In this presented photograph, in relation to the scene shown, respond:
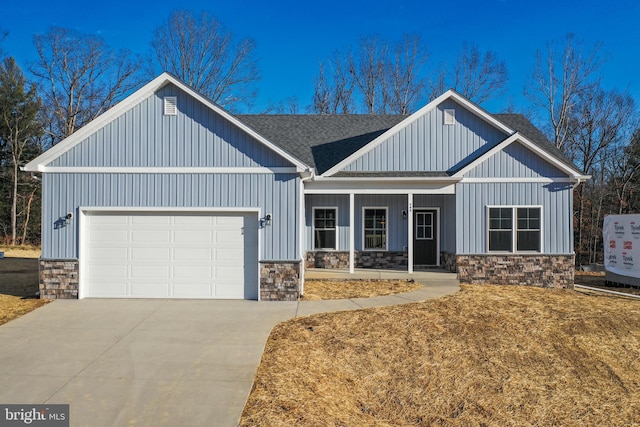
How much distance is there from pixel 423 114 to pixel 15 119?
26144 mm

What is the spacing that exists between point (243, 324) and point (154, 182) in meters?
4.27

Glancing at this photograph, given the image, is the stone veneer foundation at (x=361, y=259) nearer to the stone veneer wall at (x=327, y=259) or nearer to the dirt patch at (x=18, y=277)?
the stone veneer wall at (x=327, y=259)

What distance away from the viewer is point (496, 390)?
5539 mm

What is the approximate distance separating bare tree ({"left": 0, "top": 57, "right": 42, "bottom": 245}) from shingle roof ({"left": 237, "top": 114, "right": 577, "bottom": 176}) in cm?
1856

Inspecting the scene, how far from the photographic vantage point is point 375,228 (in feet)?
46.5

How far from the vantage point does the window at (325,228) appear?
46.2 feet

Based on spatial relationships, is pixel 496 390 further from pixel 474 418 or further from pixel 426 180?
pixel 426 180

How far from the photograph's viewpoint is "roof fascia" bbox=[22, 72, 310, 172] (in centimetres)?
962

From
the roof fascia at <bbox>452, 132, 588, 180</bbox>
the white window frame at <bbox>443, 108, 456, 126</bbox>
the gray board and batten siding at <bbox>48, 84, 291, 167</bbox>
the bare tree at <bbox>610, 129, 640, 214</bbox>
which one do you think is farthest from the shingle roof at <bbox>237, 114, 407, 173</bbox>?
the bare tree at <bbox>610, 129, 640, 214</bbox>

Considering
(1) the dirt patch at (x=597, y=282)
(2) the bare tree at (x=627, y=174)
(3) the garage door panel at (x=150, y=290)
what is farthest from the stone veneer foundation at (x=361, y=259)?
(2) the bare tree at (x=627, y=174)

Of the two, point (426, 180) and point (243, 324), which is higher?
point (426, 180)

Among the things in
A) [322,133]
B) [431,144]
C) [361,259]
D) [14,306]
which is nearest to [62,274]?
[14,306]

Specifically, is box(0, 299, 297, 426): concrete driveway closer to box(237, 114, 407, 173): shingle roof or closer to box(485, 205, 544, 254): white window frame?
box(237, 114, 407, 173): shingle roof

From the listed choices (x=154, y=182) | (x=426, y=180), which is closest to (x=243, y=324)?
(x=154, y=182)
